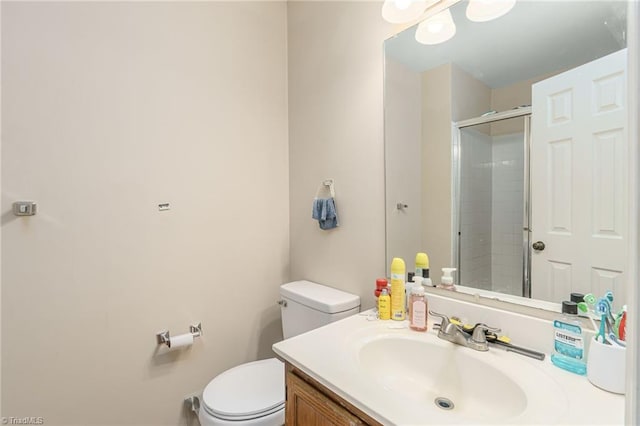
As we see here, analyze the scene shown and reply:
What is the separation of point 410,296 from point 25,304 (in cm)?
143

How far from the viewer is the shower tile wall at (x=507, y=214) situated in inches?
37.6

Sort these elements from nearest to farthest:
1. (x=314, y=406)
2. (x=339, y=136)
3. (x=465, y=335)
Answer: (x=314, y=406)
(x=465, y=335)
(x=339, y=136)

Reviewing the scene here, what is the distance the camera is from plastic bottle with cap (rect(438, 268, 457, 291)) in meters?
1.11

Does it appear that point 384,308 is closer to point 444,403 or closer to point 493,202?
point 444,403

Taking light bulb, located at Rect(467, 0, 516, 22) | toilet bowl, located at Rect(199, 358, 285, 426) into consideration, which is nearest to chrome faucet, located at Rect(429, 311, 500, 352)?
toilet bowl, located at Rect(199, 358, 285, 426)

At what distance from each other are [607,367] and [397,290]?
1.93 ft

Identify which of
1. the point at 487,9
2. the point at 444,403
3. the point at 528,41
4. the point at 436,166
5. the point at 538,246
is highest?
the point at 487,9

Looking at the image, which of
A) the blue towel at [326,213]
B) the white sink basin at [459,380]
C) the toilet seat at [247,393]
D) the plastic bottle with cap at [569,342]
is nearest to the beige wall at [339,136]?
the blue towel at [326,213]

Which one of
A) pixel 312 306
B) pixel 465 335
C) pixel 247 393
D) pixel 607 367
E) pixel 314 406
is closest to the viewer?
pixel 607 367

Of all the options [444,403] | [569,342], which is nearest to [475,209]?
[569,342]

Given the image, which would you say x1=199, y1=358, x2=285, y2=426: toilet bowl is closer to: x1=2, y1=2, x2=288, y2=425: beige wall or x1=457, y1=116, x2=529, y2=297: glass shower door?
x1=2, y1=2, x2=288, y2=425: beige wall

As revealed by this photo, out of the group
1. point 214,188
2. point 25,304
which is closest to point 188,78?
point 214,188

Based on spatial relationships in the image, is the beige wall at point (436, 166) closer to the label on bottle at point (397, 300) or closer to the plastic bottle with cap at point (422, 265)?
the plastic bottle with cap at point (422, 265)

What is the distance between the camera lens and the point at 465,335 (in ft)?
2.99
